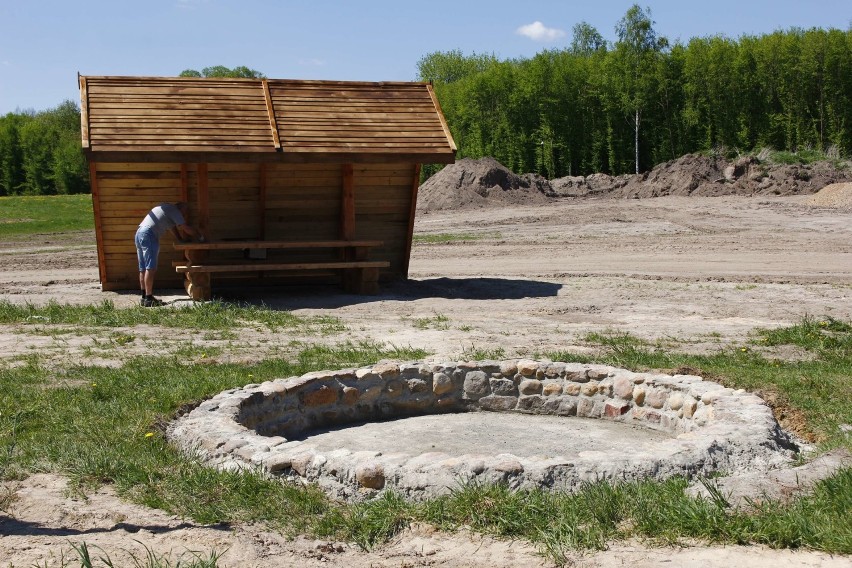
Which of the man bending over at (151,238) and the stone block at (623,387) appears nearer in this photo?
the stone block at (623,387)

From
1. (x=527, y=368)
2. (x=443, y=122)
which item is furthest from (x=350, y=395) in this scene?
(x=443, y=122)

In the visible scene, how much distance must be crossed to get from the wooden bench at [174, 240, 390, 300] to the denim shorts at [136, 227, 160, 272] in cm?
39

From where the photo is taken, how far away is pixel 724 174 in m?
39.4

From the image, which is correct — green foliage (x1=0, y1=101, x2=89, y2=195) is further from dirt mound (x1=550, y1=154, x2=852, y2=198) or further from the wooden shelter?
the wooden shelter

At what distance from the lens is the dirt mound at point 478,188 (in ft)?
125

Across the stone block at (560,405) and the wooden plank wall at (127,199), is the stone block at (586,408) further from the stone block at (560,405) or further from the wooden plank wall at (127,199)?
the wooden plank wall at (127,199)

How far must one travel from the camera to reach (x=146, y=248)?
16.2 meters

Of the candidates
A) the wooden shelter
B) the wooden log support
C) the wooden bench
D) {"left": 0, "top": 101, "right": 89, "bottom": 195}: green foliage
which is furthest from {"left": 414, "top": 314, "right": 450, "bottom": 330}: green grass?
{"left": 0, "top": 101, "right": 89, "bottom": 195}: green foliage

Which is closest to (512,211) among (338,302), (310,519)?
(338,302)

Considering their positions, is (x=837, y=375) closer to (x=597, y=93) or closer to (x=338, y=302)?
(x=338, y=302)

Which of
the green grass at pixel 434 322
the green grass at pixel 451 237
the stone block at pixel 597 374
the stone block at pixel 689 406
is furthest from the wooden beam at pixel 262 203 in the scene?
the green grass at pixel 451 237

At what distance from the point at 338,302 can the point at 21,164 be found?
53.4 meters

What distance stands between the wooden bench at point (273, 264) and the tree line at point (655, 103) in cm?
3014

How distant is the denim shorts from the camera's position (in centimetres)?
1611
